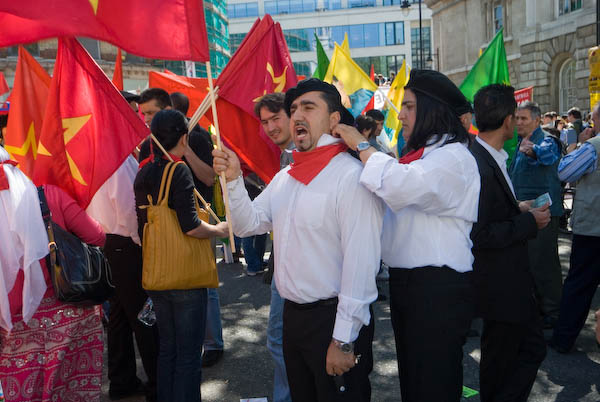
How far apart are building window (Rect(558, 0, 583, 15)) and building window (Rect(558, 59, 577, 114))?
2.15m

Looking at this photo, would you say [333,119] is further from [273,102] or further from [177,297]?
[177,297]

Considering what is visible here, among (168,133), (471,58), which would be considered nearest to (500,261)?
(168,133)

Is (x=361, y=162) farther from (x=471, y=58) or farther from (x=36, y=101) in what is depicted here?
(x=471, y=58)

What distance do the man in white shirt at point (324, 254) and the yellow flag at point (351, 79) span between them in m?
4.66

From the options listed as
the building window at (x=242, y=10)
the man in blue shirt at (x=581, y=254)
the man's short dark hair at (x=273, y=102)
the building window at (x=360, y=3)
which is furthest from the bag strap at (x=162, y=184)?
the building window at (x=242, y=10)

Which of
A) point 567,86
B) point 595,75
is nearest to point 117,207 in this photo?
point 595,75

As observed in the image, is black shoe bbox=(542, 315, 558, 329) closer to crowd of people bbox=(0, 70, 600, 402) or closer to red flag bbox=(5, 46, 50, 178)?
crowd of people bbox=(0, 70, 600, 402)

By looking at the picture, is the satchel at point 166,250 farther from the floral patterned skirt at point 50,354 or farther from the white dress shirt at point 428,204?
the white dress shirt at point 428,204

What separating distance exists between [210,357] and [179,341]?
1393mm

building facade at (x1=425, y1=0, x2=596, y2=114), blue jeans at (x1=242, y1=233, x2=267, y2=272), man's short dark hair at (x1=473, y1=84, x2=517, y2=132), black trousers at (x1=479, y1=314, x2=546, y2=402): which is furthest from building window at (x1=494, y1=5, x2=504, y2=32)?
black trousers at (x1=479, y1=314, x2=546, y2=402)

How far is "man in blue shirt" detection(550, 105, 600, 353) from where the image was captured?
4395 millimetres

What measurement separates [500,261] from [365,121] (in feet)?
9.76

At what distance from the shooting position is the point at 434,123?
2594 millimetres

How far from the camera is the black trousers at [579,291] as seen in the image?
173 inches
